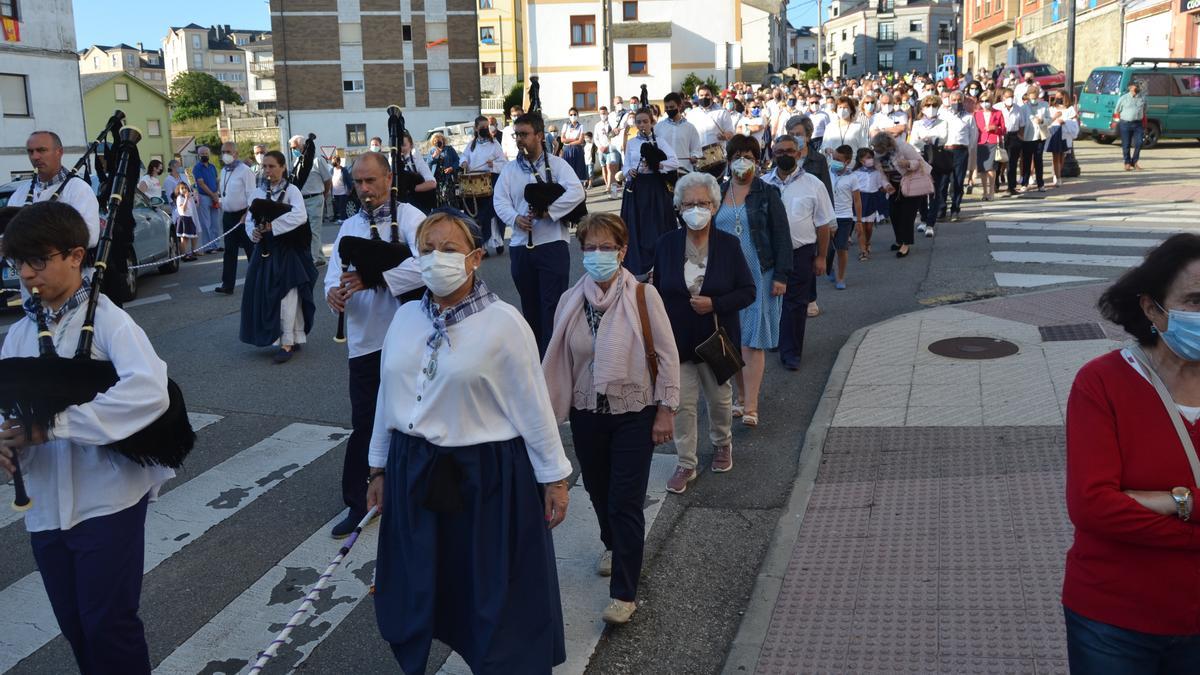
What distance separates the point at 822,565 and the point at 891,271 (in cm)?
856

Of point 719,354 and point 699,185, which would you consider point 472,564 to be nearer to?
point 719,354

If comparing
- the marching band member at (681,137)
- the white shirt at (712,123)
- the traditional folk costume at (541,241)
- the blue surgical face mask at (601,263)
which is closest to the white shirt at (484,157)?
the white shirt at (712,123)

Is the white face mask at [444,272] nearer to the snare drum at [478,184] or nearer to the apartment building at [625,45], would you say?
the snare drum at [478,184]

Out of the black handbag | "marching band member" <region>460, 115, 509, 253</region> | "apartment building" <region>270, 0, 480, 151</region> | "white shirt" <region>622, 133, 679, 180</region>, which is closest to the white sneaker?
the black handbag

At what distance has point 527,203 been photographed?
8.72 metres

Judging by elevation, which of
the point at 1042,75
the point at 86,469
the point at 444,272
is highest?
the point at 1042,75

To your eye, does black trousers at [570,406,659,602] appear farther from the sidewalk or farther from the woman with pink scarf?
the sidewalk

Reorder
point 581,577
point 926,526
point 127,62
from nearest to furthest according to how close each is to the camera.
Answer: point 581,577, point 926,526, point 127,62

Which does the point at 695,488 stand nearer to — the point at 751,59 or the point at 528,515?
the point at 528,515

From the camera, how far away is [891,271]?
1317 centimetres

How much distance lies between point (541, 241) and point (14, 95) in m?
38.9

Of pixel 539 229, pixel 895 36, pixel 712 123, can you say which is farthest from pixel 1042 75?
pixel 895 36

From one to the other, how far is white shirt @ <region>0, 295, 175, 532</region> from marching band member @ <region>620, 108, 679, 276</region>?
24.1ft

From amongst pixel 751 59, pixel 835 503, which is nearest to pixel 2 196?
pixel 835 503
